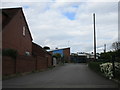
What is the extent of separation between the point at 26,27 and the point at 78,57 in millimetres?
66507

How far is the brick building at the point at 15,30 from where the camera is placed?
1058 inches

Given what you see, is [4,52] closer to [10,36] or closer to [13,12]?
[10,36]

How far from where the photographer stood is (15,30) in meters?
29.5

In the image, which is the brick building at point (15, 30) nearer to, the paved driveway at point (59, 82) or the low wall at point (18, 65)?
the low wall at point (18, 65)

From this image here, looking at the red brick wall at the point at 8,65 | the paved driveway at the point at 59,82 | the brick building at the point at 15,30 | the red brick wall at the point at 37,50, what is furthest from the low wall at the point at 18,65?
the red brick wall at the point at 37,50

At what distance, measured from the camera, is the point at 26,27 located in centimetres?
3531

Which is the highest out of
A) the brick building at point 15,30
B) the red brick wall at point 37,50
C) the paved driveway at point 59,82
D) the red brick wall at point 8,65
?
the brick building at point 15,30

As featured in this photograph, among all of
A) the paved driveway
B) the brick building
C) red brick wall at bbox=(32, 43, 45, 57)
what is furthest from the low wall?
red brick wall at bbox=(32, 43, 45, 57)

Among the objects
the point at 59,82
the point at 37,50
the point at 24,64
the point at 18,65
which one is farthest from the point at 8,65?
the point at 37,50

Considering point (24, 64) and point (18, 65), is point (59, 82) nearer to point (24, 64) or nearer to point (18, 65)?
point (18, 65)

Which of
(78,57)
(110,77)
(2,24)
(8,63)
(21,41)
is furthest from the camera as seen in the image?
(78,57)

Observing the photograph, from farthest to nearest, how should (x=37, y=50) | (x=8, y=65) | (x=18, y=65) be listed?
(x=37, y=50), (x=18, y=65), (x=8, y=65)

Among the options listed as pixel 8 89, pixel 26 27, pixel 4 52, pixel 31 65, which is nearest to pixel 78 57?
pixel 26 27

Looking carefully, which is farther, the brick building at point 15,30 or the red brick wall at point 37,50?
the red brick wall at point 37,50
